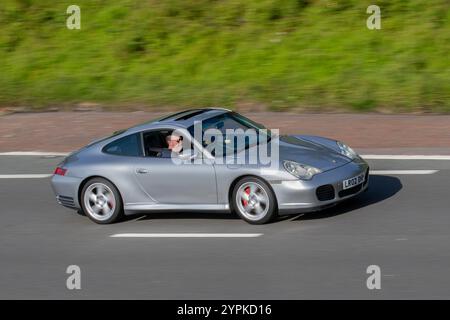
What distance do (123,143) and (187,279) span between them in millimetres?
2842

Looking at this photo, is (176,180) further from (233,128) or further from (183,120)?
(233,128)

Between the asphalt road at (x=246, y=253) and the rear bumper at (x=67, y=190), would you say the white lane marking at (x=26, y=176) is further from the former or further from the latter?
the rear bumper at (x=67, y=190)

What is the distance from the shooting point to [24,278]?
9180 millimetres

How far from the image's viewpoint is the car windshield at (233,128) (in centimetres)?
1070

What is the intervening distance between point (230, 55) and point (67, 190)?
9494 millimetres

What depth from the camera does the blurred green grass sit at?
57.5 ft

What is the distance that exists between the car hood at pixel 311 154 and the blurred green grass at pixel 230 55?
5.99 meters

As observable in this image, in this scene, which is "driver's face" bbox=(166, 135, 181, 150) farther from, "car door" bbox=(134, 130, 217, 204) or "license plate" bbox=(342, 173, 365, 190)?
"license plate" bbox=(342, 173, 365, 190)

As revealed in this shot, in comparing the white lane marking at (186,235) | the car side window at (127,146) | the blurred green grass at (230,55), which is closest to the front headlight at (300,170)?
the white lane marking at (186,235)

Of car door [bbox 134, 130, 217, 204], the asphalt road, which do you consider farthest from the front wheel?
car door [bbox 134, 130, 217, 204]

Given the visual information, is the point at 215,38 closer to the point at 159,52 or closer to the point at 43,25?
the point at 159,52

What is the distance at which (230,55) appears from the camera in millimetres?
20016

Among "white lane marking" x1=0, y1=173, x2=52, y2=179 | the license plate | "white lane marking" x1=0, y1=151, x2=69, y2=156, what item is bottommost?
"white lane marking" x1=0, y1=173, x2=52, y2=179

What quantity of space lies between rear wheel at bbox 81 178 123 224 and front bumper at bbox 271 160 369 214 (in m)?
2.08
